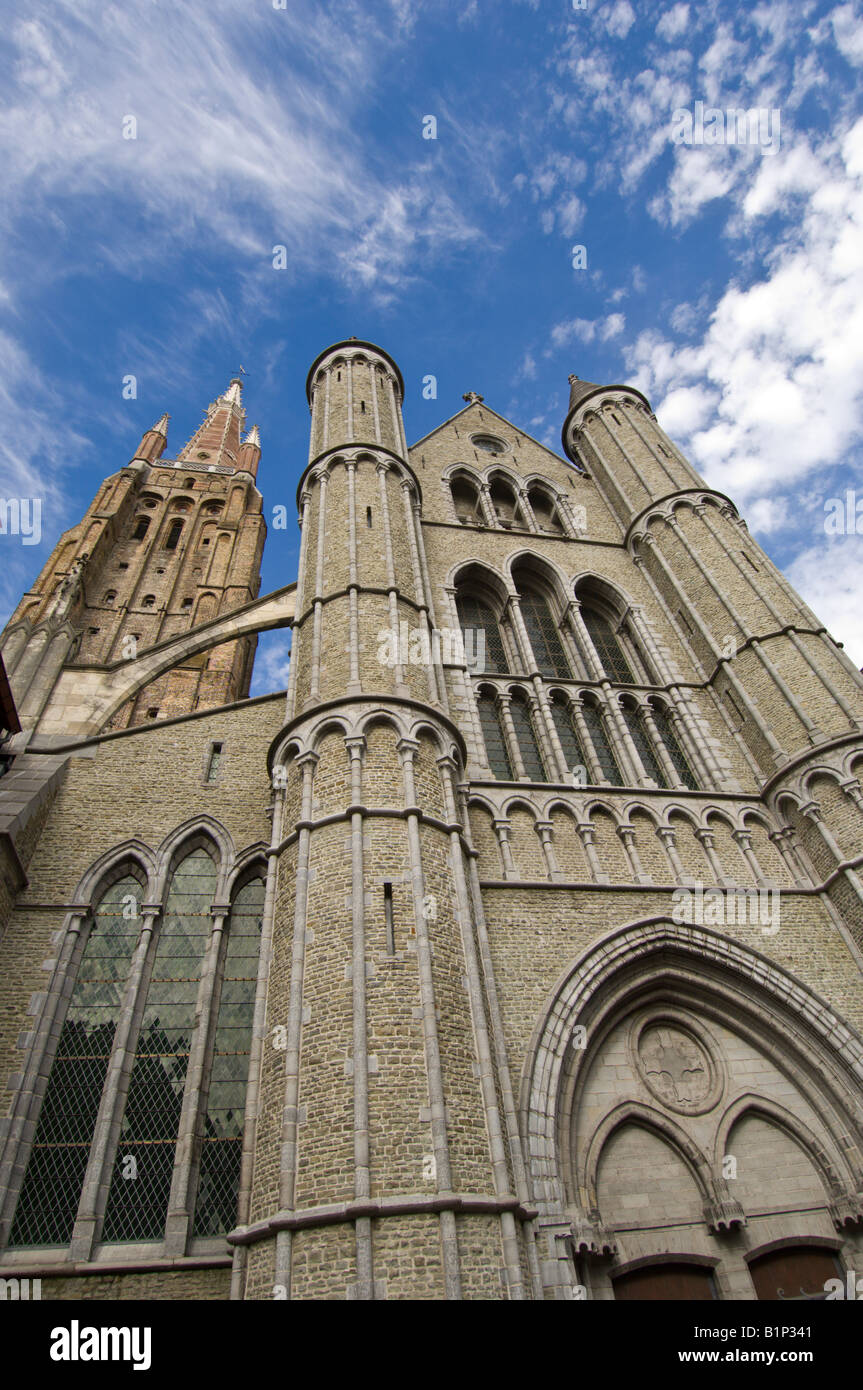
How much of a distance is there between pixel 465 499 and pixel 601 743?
8.77 metres

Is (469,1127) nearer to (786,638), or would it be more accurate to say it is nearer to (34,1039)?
A: (34,1039)

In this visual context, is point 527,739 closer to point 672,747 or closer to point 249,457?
point 672,747

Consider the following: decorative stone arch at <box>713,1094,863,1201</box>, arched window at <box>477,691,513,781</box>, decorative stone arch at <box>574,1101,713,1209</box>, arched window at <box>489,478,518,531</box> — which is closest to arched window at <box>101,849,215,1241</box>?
decorative stone arch at <box>574,1101,713,1209</box>

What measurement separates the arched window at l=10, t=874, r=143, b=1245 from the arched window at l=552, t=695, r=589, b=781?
23.6 feet

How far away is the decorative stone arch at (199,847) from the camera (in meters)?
10.4

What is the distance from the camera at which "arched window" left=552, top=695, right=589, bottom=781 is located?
519 inches

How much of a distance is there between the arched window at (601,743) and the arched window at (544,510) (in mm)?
6795

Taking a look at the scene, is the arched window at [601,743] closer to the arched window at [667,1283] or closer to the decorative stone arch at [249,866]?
the decorative stone arch at [249,866]

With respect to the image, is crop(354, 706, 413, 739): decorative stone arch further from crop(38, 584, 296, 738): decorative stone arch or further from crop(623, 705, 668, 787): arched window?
crop(38, 584, 296, 738): decorative stone arch

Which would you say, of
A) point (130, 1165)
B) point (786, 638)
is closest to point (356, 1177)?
point (130, 1165)

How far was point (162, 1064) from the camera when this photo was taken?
8.84 m

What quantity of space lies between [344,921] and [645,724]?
8.07 meters

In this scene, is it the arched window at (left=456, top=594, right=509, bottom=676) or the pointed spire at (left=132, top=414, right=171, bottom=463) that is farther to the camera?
the pointed spire at (left=132, top=414, right=171, bottom=463)

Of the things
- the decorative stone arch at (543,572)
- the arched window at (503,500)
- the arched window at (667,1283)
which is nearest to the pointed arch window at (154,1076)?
the arched window at (667,1283)
